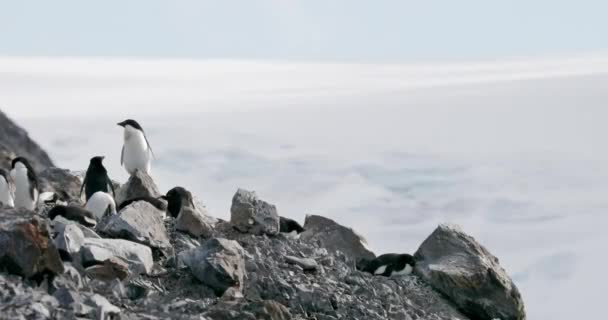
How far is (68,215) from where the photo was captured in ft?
47.8

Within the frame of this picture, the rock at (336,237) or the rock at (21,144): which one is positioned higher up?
the rock at (21,144)

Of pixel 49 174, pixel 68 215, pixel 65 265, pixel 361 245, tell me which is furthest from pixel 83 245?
pixel 49 174

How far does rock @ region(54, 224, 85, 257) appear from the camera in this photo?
41.0 ft

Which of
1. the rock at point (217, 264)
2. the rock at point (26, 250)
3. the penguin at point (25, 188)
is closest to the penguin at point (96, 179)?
the penguin at point (25, 188)

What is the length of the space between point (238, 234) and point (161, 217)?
1.39 meters

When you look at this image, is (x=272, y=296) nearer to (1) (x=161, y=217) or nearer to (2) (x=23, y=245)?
(1) (x=161, y=217)

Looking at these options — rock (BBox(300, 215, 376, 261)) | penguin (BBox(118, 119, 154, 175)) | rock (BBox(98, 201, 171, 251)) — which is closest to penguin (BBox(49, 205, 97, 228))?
rock (BBox(98, 201, 171, 251))

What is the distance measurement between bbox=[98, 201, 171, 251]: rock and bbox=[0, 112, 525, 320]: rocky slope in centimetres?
2

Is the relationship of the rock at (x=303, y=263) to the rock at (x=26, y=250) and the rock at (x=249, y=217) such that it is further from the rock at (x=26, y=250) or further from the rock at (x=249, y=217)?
the rock at (x=26, y=250)

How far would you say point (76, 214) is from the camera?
1454 cm

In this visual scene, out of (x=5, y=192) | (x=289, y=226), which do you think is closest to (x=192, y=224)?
(x=289, y=226)

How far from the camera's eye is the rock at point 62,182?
20359 millimetres

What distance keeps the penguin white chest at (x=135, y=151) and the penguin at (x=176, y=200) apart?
3.85m

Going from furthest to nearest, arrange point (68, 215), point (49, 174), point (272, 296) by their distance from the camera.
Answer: point (49, 174) < point (68, 215) < point (272, 296)
